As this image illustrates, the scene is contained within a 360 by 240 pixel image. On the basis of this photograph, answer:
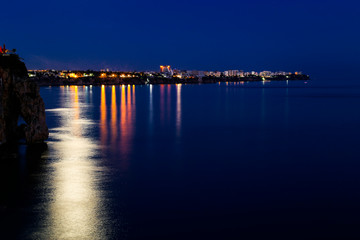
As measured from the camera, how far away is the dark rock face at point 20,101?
2786cm

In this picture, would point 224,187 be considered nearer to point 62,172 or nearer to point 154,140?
point 62,172

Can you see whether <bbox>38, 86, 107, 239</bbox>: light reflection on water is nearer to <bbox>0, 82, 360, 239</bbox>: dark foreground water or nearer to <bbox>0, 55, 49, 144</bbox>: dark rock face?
<bbox>0, 82, 360, 239</bbox>: dark foreground water

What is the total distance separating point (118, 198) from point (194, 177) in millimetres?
5271

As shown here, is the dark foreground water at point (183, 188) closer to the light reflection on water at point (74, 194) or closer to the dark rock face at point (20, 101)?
the light reflection on water at point (74, 194)

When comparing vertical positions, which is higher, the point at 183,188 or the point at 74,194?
the point at 74,194

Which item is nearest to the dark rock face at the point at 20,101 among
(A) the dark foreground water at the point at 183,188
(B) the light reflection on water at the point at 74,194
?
(B) the light reflection on water at the point at 74,194

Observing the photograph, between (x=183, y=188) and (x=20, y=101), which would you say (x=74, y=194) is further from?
(x=20, y=101)

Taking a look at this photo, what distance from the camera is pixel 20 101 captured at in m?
28.4

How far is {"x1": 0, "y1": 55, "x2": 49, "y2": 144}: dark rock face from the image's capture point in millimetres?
27859

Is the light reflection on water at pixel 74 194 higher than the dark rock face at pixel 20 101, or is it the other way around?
the dark rock face at pixel 20 101

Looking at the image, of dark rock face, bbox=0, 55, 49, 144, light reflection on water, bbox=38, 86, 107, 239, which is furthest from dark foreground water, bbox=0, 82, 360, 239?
dark rock face, bbox=0, 55, 49, 144

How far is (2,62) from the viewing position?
2839 centimetres

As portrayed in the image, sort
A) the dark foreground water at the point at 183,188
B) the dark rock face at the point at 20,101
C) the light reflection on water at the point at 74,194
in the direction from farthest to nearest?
the dark rock face at the point at 20,101 < the dark foreground water at the point at 183,188 < the light reflection on water at the point at 74,194

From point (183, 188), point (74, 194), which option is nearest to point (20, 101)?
point (74, 194)
